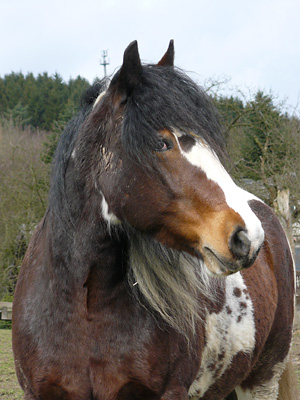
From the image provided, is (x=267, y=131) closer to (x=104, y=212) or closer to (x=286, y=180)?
(x=286, y=180)

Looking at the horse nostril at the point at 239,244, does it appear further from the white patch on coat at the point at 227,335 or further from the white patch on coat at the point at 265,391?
the white patch on coat at the point at 265,391

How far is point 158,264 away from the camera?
277 centimetres

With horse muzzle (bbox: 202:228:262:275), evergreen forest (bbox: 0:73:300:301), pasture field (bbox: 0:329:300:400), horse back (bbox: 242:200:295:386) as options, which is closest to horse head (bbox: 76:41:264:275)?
horse muzzle (bbox: 202:228:262:275)

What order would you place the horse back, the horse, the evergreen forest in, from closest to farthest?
the horse < the horse back < the evergreen forest

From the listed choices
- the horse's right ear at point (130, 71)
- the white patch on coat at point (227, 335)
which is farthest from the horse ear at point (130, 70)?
the white patch on coat at point (227, 335)

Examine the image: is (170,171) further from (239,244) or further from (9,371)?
(9,371)

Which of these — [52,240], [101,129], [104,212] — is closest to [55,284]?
[52,240]

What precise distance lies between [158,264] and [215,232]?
583 millimetres

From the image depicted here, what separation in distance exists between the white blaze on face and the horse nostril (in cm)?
2

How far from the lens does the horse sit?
2.40 metres

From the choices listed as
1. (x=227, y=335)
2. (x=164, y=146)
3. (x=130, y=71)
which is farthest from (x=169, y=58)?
(x=227, y=335)

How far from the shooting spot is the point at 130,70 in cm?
255

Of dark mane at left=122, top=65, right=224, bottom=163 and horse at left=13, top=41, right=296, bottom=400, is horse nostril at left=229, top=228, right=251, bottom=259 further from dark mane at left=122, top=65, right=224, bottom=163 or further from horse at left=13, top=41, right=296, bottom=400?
dark mane at left=122, top=65, right=224, bottom=163

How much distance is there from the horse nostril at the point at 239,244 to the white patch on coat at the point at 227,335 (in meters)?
1.13
